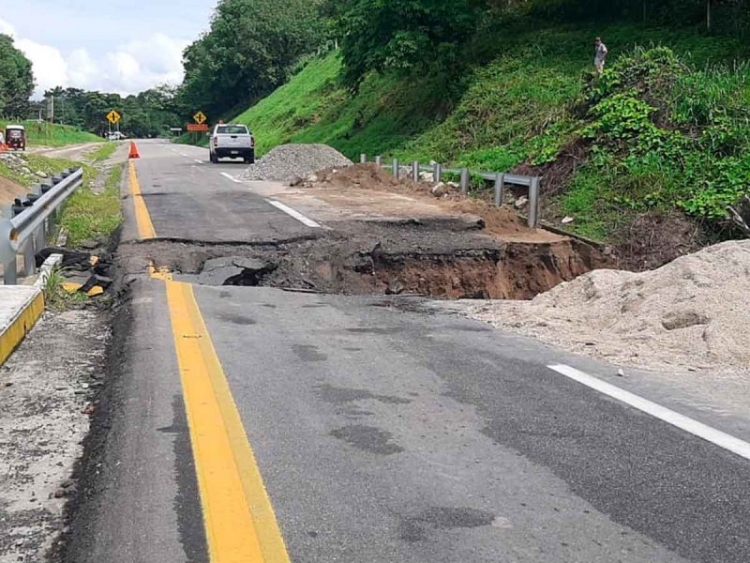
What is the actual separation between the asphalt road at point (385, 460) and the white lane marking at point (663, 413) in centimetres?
8

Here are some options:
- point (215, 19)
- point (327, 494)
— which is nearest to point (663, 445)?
point (327, 494)

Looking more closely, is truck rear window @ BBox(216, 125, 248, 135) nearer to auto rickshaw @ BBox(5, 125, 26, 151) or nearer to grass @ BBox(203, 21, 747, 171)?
grass @ BBox(203, 21, 747, 171)

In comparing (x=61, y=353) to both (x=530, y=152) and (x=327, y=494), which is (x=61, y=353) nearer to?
(x=327, y=494)

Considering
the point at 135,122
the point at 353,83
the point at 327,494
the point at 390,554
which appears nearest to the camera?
the point at 390,554

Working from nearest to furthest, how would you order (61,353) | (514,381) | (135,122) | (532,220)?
(514,381), (61,353), (532,220), (135,122)

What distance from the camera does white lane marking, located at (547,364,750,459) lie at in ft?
14.4

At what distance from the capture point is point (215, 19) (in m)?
77.6

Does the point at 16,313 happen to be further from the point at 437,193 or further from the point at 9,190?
the point at 9,190

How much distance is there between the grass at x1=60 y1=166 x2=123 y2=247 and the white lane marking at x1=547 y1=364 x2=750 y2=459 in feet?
25.8

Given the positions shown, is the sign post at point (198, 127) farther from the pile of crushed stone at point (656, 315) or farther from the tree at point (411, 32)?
the pile of crushed stone at point (656, 315)

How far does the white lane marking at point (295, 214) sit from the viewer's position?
12.5 m

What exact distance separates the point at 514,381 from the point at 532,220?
27.2 ft

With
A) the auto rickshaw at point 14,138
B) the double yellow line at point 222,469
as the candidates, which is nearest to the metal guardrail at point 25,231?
the double yellow line at point 222,469

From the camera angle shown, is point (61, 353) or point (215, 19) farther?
point (215, 19)
